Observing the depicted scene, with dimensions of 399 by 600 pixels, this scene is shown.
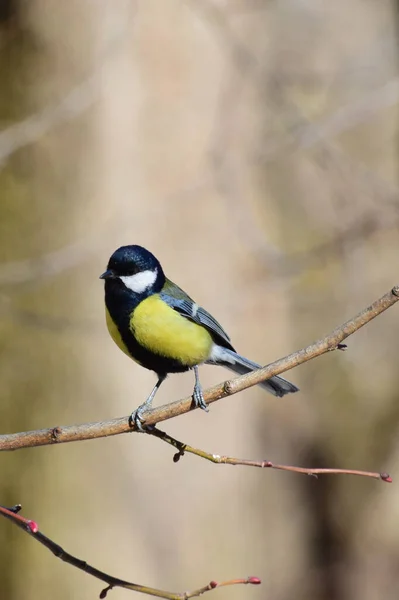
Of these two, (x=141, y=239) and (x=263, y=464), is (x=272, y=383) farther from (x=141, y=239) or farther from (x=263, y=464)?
(x=141, y=239)

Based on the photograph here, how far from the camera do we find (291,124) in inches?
188

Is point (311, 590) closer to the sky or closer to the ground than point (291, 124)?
closer to the ground

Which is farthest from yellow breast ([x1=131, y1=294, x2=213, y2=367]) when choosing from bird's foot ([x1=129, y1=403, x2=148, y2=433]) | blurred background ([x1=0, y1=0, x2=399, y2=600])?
blurred background ([x1=0, y1=0, x2=399, y2=600])

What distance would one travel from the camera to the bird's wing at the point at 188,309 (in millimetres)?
2332

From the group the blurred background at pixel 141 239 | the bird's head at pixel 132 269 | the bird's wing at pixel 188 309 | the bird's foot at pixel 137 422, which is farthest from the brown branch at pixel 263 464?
the blurred background at pixel 141 239

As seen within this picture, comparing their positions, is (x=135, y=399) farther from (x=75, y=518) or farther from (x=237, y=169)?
(x=237, y=169)

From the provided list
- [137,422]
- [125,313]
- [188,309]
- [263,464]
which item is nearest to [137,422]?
[137,422]

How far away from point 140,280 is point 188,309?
292 mm

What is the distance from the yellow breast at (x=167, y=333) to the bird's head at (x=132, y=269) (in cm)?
6

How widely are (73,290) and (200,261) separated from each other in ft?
2.44

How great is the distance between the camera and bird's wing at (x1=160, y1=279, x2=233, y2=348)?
233cm

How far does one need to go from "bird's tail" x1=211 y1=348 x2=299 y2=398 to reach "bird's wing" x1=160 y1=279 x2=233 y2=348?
42mm

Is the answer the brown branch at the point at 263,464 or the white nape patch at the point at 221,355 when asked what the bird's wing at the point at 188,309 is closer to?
the white nape patch at the point at 221,355

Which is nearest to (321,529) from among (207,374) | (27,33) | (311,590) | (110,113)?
(311,590)
